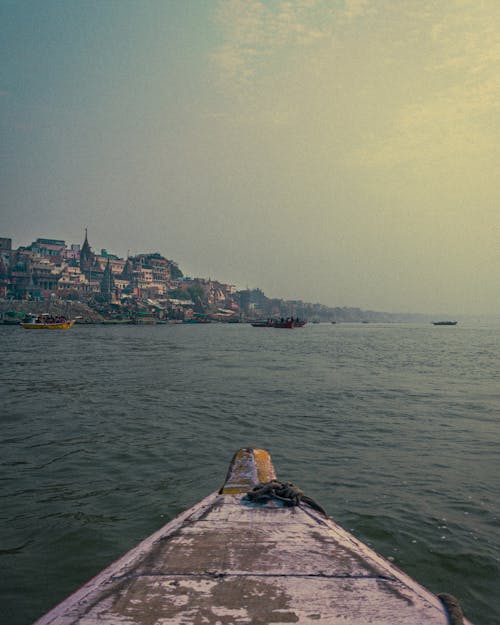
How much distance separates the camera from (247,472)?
5.09 meters

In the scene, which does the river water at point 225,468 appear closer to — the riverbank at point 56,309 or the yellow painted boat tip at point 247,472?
the yellow painted boat tip at point 247,472

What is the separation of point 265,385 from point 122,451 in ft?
35.1

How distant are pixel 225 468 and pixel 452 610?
19.4 feet

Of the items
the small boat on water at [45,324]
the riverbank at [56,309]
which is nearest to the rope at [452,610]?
the small boat on water at [45,324]

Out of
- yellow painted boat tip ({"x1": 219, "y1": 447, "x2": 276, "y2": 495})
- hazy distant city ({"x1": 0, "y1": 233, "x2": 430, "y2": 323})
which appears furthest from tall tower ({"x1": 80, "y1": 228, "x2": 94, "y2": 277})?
yellow painted boat tip ({"x1": 219, "y1": 447, "x2": 276, "y2": 495})

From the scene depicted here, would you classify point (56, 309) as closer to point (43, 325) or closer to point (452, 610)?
point (43, 325)

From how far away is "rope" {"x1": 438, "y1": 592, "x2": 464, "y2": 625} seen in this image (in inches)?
85.8

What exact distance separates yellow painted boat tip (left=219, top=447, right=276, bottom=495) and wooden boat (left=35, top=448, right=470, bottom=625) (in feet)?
3.01

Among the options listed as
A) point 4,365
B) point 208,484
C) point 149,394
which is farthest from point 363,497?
point 4,365

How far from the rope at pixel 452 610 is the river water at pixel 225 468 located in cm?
208

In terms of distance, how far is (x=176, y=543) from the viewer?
10.2ft

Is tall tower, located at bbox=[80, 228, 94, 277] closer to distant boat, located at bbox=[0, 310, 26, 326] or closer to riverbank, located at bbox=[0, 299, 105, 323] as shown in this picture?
riverbank, located at bbox=[0, 299, 105, 323]

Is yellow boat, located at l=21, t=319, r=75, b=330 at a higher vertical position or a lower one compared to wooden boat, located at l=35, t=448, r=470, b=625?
lower

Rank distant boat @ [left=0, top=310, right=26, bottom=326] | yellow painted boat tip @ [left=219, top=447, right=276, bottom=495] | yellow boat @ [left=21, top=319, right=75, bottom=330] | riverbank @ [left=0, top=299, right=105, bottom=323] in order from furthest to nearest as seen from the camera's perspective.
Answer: riverbank @ [left=0, top=299, right=105, bottom=323] → distant boat @ [left=0, top=310, right=26, bottom=326] → yellow boat @ [left=21, top=319, right=75, bottom=330] → yellow painted boat tip @ [left=219, top=447, right=276, bottom=495]
